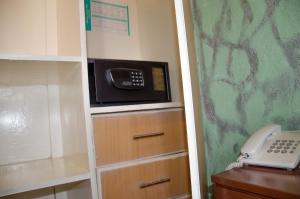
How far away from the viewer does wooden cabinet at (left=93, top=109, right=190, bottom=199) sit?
0.86 m

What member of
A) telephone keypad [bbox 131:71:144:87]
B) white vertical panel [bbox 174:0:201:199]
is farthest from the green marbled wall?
white vertical panel [bbox 174:0:201:199]

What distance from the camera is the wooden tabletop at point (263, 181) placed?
1.58 feet

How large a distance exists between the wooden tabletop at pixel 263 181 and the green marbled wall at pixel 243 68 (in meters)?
0.30

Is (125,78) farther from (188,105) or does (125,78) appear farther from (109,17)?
(109,17)

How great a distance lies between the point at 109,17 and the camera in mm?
1490

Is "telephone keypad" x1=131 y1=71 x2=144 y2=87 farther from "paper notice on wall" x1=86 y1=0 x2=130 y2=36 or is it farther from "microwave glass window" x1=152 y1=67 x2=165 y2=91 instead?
"paper notice on wall" x1=86 y1=0 x2=130 y2=36

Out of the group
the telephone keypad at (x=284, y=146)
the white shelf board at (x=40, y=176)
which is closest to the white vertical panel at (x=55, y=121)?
the white shelf board at (x=40, y=176)

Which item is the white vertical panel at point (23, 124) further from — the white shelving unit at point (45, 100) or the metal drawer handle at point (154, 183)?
the metal drawer handle at point (154, 183)

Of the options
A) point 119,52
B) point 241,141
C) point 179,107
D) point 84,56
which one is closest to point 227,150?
point 241,141

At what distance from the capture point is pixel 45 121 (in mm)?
1242

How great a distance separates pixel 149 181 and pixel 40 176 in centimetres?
41

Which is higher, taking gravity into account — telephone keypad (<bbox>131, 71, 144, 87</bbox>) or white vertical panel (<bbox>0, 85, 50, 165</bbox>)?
telephone keypad (<bbox>131, 71, 144, 87</bbox>)

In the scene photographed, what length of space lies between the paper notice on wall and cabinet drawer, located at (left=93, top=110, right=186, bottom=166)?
2.51ft

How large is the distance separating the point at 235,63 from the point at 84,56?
0.62 metres
